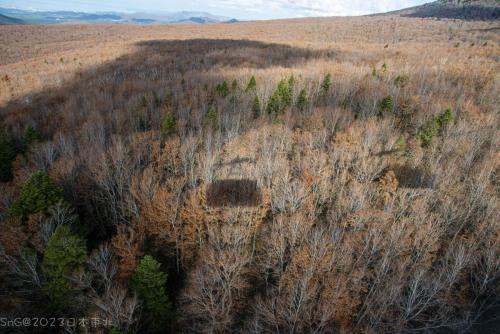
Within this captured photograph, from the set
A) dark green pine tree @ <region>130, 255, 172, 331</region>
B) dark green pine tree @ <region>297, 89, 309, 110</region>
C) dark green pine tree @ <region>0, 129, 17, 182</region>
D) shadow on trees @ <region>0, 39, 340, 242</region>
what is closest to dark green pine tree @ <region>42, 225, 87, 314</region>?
dark green pine tree @ <region>130, 255, 172, 331</region>

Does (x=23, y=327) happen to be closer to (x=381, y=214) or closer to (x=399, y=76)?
(x=381, y=214)

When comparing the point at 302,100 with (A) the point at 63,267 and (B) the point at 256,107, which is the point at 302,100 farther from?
(A) the point at 63,267

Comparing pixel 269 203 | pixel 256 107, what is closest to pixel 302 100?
pixel 256 107

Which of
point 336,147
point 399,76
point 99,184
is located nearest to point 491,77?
point 399,76

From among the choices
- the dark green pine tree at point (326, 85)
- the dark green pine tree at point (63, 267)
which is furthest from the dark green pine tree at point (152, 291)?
the dark green pine tree at point (326, 85)

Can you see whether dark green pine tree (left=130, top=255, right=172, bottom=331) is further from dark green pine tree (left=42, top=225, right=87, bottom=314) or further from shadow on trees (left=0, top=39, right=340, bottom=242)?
shadow on trees (left=0, top=39, right=340, bottom=242)

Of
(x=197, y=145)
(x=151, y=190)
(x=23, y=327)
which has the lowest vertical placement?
(x=23, y=327)
